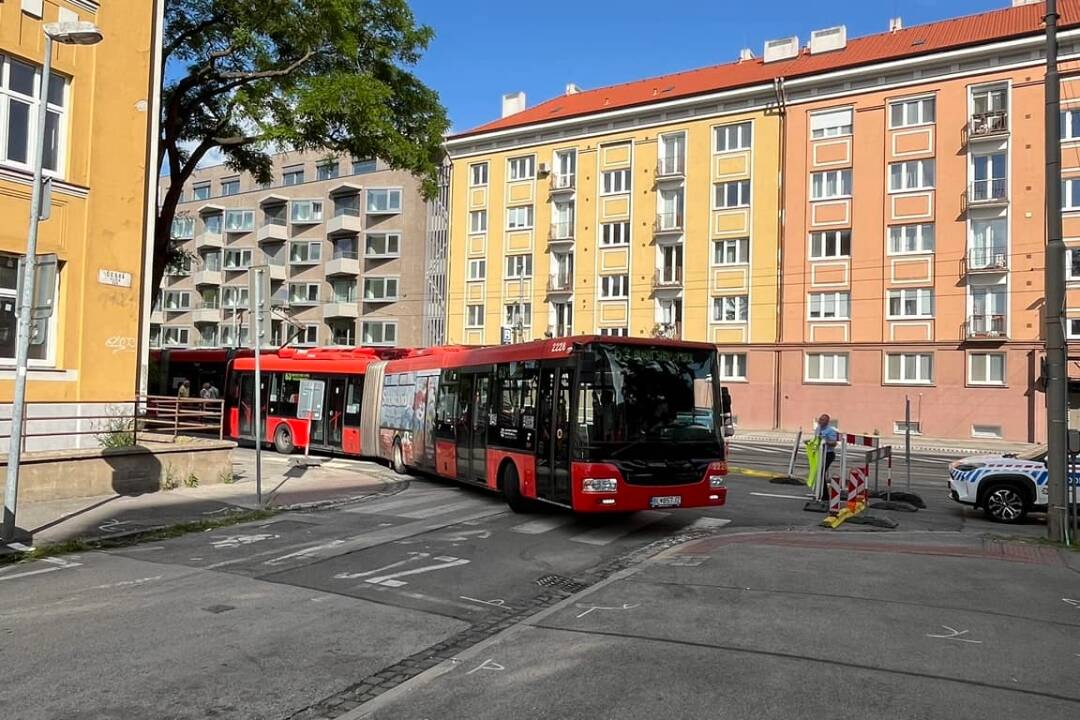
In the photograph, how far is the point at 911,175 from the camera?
3819cm

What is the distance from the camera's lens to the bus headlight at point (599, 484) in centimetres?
1050

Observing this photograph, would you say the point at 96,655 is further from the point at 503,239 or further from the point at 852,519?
the point at 503,239

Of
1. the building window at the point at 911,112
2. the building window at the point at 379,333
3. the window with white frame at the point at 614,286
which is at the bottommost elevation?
the building window at the point at 379,333

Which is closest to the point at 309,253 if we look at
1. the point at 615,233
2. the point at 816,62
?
the point at 615,233

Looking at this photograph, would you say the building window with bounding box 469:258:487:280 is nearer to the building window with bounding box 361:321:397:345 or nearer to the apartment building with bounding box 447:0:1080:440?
the apartment building with bounding box 447:0:1080:440

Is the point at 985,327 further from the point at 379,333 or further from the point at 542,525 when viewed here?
the point at 379,333

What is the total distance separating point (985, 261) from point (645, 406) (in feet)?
103

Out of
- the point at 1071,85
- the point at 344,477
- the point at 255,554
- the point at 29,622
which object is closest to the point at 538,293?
the point at 1071,85

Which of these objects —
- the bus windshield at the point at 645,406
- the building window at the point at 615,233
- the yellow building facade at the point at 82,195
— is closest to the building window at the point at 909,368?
the building window at the point at 615,233

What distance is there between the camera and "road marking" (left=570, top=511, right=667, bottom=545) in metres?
10.8

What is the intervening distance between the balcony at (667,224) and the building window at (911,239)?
10418 mm

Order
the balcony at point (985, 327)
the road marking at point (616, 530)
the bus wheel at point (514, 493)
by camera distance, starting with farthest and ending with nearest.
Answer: the balcony at point (985, 327)
the bus wheel at point (514, 493)
the road marking at point (616, 530)

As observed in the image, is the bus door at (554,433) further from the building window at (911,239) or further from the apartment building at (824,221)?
the building window at (911,239)

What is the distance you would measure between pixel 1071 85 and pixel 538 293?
2697cm
